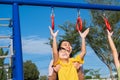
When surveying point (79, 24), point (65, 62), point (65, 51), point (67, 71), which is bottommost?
point (67, 71)

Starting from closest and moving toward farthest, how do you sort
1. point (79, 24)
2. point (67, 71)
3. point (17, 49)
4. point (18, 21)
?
point (67, 71) → point (17, 49) → point (18, 21) → point (79, 24)

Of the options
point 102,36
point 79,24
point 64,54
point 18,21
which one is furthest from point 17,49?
point 102,36

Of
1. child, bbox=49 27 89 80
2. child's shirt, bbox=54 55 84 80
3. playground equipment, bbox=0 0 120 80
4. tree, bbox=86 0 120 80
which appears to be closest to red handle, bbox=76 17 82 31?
playground equipment, bbox=0 0 120 80

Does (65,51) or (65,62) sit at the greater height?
(65,51)

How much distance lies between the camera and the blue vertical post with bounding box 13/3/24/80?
15.2ft

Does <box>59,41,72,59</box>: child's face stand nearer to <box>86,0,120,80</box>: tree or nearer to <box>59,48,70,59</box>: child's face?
<box>59,48,70,59</box>: child's face

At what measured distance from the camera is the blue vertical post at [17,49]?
4.63 m

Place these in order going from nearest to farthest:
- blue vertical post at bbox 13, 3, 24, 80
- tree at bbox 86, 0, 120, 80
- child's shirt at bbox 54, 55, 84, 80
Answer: child's shirt at bbox 54, 55, 84, 80 → blue vertical post at bbox 13, 3, 24, 80 → tree at bbox 86, 0, 120, 80

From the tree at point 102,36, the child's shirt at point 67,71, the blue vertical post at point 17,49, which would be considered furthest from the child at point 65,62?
the tree at point 102,36

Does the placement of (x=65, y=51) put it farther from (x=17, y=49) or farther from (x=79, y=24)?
(x=79, y=24)

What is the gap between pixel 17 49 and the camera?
15.4ft

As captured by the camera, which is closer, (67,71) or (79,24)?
(67,71)

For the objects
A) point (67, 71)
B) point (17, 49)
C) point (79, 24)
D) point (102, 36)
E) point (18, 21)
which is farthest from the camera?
point (102, 36)

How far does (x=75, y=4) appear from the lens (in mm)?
5324
